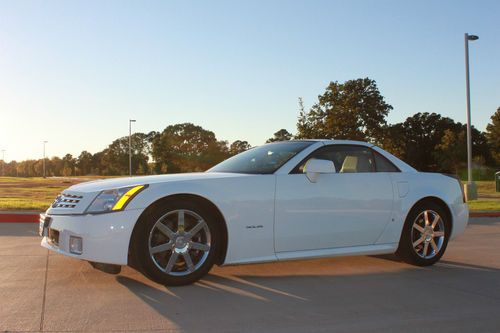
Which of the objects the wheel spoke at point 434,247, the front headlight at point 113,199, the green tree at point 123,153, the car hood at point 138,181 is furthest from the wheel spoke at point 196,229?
the green tree at point 123,153

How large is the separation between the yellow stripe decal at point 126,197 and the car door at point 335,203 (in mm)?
1346

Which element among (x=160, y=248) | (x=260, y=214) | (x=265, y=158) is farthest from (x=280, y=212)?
(x=160, y=248)

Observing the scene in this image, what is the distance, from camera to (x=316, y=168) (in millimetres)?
5285

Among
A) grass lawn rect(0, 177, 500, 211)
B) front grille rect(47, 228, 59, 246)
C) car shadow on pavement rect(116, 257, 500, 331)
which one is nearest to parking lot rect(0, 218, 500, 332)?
car shadow on pavement rect(116, 257, 500, 331)

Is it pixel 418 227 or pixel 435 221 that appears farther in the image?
pixel 435 221

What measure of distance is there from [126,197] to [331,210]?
2096mm

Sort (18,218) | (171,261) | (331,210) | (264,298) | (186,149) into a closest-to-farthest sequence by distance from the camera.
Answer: (264,298)
(171,261)
(331,210)
(18,218)
(186,149)

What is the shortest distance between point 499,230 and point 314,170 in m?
6.33

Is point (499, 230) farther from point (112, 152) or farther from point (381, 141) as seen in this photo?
point (112, 152)

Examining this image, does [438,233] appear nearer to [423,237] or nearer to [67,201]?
[423,237]

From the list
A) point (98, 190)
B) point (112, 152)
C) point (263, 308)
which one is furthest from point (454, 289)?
point (112, 152)

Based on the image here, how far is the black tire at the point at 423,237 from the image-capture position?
6.04 metres

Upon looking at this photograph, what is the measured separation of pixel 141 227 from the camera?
185 inches

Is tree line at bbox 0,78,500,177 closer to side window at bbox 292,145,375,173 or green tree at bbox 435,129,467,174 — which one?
green tree at bbox 435,129,467,174
